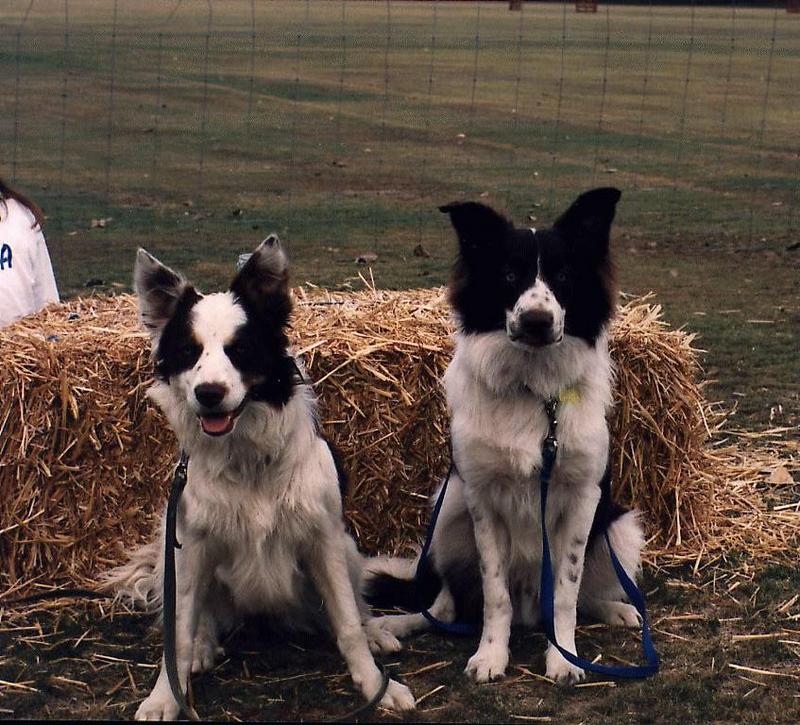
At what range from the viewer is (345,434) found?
5.68 metres

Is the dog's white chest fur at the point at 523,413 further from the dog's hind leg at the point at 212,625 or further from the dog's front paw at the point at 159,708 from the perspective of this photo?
the dog's front paw at the point at 159,708

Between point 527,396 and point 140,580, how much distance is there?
1881mm

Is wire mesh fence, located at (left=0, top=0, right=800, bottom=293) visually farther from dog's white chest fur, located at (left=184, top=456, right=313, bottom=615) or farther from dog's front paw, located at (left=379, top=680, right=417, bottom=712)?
dog's front paw, located at (left=379, top=680, right=417, bottom=712)

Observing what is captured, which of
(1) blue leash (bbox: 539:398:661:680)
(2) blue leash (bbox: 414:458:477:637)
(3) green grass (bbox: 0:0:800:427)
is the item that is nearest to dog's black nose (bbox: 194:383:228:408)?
(2) blue leash (bbox: 414:458:477:637)

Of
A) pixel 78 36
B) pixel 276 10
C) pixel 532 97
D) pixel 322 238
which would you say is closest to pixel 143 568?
pixel 322 238

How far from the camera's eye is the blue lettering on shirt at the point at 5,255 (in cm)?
620

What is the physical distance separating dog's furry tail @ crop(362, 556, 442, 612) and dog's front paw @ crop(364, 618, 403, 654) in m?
0.31

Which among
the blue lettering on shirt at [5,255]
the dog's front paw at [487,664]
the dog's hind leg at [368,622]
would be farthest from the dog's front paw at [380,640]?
the blue lettering on shirt at [5,255]

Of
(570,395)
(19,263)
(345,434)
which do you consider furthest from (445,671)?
(19,263)

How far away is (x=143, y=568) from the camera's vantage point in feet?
17.4

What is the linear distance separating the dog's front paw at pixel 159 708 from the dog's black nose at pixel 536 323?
6.13 feet

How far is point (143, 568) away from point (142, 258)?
1.61m

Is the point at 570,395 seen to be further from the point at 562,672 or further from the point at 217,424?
the point at 217,424

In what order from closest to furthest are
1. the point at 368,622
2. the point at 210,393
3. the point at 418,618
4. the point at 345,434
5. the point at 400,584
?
the point at 210,393
the point at 368,622
the point at 418,618
the point at 400,584
the point at 345,434
